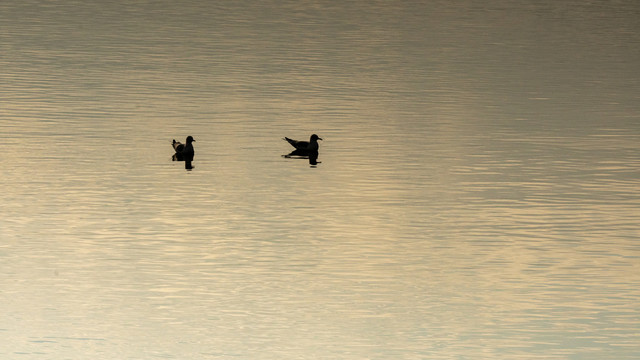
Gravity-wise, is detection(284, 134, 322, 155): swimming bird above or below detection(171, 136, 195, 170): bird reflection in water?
above

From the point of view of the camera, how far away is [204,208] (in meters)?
12.0

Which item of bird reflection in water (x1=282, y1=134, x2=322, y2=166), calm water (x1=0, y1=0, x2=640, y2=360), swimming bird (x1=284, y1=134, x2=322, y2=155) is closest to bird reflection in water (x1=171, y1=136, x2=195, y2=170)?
calm water (x1=0, y1=0, x2=640, y2=360)

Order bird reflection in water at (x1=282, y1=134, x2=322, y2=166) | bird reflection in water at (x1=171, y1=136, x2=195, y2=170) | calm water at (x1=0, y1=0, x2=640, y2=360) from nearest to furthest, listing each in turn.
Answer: calm water at (x1=0, y1=0, x2=640, y2=360) → bird reflection in water at (x1=171, y1=136, x2=195, y2=170) → bird reflection in water at (x1=282, y1=134, x2=322, y2=166)

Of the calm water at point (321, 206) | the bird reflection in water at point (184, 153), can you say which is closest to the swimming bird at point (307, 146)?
the calm water at point (321, 206)

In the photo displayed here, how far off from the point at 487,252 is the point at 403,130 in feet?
19.8

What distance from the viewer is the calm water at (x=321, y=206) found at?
8617 millimetres

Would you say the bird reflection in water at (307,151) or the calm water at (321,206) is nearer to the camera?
the calm water at (321,206)

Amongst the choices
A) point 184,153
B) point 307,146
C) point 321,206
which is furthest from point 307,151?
point 321,206

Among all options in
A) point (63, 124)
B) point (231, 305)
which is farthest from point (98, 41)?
point (231, 305)

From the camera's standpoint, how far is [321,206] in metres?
12.1

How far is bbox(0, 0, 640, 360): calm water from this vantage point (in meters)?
8.62

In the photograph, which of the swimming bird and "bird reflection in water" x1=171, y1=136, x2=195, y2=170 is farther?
the swimming bird

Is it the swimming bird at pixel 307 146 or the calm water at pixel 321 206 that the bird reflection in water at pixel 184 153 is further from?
the swimming bird at pixel 307 146

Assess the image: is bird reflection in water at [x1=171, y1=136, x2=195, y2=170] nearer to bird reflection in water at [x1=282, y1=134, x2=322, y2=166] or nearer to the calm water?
the calm water
